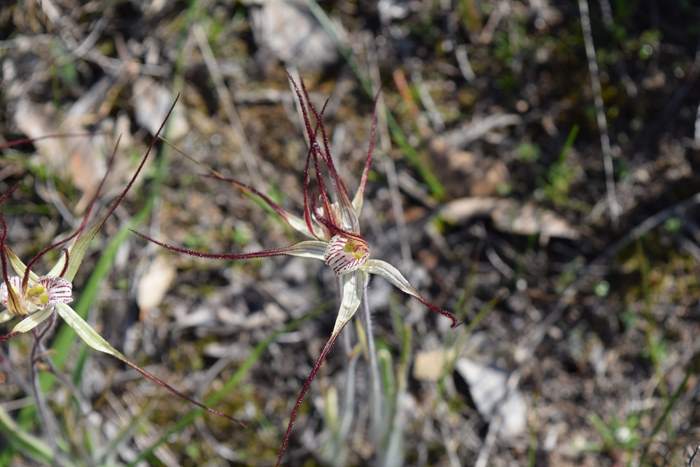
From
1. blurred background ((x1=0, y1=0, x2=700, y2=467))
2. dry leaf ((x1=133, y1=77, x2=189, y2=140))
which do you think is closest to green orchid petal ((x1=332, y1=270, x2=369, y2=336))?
blurred background ((x1=0, y1=0, x2=700, y2=467))

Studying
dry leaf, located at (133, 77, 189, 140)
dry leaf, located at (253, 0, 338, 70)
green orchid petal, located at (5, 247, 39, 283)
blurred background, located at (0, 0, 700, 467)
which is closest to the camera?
green orchid petal, located at (5, 247, 39, 283)

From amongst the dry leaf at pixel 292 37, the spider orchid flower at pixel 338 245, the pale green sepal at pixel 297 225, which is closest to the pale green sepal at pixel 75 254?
the spider orchid flower at pixel 338 245

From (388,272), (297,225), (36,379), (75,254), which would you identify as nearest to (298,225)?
(297,225)

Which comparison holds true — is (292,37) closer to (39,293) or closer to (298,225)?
(298,225)

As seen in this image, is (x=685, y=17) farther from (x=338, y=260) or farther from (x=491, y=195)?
(x=338, y=260)

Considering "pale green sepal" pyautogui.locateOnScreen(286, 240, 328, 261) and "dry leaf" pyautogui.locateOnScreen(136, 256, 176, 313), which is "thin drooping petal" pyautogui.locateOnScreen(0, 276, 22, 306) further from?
"dry leaf" pyautogui.locateOnScreen(136, 256, 176, 313)

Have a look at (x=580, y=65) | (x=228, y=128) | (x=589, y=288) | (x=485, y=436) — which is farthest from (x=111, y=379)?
(x=580, y=65)
